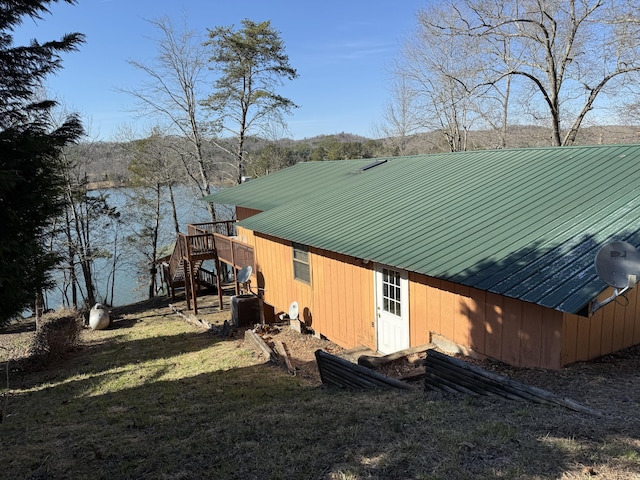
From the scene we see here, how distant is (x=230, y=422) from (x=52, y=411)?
4687mm

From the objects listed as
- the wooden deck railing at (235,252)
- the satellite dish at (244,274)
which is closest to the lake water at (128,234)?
the wooden deck railing at (235,252)

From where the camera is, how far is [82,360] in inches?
525

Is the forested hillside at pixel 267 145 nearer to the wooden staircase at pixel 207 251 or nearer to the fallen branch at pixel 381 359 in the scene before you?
the wooden staircase at pixel 207 251

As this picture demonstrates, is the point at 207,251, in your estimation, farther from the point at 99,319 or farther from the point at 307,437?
the point at 307,437

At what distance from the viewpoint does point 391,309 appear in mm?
9625

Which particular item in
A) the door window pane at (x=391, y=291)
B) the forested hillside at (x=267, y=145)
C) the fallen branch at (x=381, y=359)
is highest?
the forested hillside at (x=267, y=145)

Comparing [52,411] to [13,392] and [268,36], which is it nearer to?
[13,392]

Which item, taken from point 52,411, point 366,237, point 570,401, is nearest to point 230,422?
point 570,401

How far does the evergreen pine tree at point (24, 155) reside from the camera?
249 inches

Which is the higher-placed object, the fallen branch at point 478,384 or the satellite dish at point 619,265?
the satellite dish at point 619,265

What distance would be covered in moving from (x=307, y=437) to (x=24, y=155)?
18.5ft

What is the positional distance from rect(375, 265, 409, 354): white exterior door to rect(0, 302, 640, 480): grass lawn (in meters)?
2.44

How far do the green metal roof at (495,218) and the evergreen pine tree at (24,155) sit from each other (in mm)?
5607

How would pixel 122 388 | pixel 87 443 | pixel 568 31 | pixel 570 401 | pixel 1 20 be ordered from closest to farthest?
pixel 570 401 → pixel 87 443 → pixel 1 20 → pixel 122 388 → pixel 568 31
